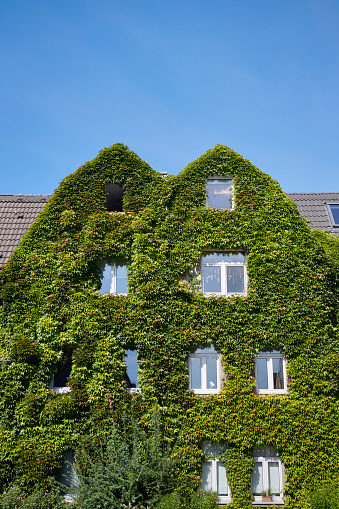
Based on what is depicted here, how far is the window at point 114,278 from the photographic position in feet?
61.9

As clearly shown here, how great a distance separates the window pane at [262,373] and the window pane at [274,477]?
2.62 metres

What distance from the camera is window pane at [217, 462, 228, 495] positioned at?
666 inches

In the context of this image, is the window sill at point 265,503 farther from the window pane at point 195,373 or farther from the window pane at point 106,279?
the window pane at point 106,279

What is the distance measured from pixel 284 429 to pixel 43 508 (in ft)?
27.2

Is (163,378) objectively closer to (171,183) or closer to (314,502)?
(314,502)

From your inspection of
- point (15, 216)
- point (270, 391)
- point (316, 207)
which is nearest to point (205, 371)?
point (270, 391)

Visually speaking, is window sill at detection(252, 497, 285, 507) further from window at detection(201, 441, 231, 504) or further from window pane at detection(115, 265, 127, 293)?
window pane at detection(115, 265, 127, 293)

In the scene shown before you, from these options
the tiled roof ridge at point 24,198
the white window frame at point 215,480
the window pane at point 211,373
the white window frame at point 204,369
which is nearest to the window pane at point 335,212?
the white window frame at point 204,369

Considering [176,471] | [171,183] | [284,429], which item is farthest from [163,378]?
[171,183]

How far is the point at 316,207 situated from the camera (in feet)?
78.7

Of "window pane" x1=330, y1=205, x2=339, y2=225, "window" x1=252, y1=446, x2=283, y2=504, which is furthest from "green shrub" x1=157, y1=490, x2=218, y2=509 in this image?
"window pane" x1=330, y1=205, x2=339, y2=225

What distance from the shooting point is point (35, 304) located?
18203 millimetres

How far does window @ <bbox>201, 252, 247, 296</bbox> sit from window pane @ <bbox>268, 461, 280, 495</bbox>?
6.15 metres

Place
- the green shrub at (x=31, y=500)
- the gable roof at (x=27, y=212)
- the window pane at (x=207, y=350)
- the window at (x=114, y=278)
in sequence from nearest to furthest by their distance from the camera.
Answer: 1. the green shrub at (x=31, y=500)
2. the window pane at (x=207, y=350)
3. the window at (x=114, y=278)
4. the gable roof at (x=27, y=212)
